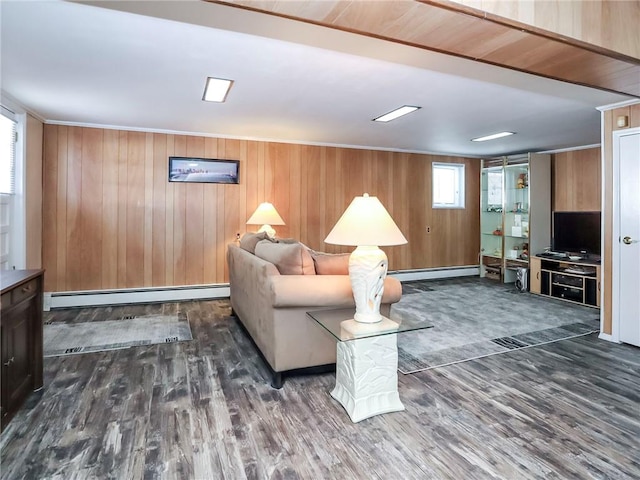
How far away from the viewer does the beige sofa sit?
2439mm

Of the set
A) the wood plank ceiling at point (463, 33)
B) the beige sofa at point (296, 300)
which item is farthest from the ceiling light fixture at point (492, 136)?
the beige sofa at point (296, 300)

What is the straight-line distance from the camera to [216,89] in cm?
326

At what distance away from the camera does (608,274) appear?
11.7 feet

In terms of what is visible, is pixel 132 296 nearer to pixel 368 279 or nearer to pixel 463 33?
pixel 368 279

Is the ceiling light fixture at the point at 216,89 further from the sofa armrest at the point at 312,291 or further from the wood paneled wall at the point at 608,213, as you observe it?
the wood paneled wall at the point at 608,213

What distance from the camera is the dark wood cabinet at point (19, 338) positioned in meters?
1.95

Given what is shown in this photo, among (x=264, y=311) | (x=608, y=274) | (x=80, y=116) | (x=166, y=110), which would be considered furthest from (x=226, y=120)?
(x=608, y=274)

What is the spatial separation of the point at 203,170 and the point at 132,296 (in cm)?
197

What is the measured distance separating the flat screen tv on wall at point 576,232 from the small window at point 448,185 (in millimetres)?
1705


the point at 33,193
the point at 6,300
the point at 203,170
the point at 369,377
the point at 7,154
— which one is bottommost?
the point at 369,377

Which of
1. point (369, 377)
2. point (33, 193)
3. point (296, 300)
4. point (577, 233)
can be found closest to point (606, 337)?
point (577, 233)

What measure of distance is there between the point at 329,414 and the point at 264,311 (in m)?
0.84

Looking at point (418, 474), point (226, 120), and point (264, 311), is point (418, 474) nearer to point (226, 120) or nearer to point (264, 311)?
point (264, 311)

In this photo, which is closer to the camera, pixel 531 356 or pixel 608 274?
pixel 531 356
